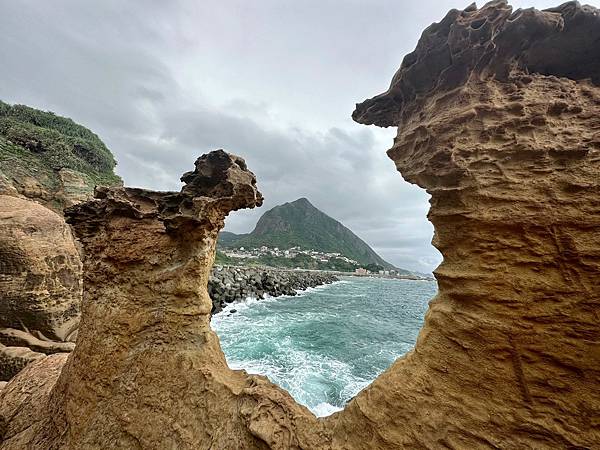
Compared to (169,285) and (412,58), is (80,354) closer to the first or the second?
(169,285)

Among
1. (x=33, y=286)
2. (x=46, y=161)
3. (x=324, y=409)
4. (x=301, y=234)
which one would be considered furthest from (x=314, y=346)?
(x=301, y=234)

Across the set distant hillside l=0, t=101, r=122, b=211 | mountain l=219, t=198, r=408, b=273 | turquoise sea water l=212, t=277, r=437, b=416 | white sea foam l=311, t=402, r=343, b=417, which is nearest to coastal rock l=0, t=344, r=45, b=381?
turquoise sea water l=212, t=277, r=437, b=416

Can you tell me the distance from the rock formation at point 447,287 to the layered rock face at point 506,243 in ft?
0.04

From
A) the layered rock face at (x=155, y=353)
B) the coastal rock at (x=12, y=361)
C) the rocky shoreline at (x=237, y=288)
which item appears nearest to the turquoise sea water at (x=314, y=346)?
the rocky shoreline at (x=237, y=288)

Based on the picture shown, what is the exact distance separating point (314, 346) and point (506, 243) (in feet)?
43.2

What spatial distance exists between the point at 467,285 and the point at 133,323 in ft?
13.2

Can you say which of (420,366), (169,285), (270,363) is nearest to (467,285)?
(420,366)

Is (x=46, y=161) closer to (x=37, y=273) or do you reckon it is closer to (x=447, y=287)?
(x=37, y=273)

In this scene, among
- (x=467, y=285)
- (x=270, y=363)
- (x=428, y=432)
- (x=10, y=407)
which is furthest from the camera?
(x=270, y=363)

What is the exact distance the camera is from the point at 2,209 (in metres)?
7.98

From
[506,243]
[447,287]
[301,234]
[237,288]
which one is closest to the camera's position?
[506,243]

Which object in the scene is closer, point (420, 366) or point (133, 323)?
point (420, 366)

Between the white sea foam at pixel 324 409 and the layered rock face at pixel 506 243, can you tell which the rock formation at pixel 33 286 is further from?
the layered rock face at pixel 506 243

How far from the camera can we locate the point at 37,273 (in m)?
7.48
